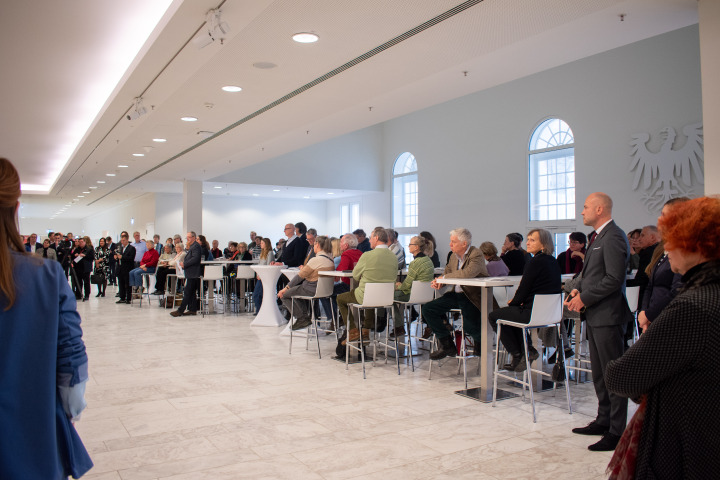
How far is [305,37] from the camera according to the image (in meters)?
4.76

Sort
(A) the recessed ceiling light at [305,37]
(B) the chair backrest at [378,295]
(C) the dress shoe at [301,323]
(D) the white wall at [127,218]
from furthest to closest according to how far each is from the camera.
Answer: (D) the white wall at [127,218], (C) the dress shoe at [301,323], (B) the chair backrest at [378,295], (A) the recessed ceiling light at [305,37]

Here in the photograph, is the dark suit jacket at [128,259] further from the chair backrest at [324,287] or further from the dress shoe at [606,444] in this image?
the dress shoe at [606,444]

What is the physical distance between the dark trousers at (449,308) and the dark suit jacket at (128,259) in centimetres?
829

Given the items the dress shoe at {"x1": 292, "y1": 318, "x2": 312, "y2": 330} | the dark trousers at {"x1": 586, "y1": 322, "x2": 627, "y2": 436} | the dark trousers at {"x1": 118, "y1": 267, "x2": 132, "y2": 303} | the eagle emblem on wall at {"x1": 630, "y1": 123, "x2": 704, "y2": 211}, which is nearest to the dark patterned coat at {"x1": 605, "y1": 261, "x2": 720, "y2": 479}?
the dark trousers at {"x1": 586, "y1": 322, "x2": 627, "y2": 436}

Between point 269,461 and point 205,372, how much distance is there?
2516mm

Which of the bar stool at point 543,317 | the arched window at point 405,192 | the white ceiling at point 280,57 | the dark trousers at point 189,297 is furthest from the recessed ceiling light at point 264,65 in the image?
the arched window at point 405,192

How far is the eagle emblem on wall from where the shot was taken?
9.21 m

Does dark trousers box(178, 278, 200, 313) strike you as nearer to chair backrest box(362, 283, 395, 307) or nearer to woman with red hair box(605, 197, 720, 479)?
chair backrest box(362, 283, 395, 307)

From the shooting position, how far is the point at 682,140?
371 inches

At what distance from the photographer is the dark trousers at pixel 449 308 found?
216 inches

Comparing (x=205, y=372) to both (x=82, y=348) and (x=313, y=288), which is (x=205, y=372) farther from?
(x=82, y=348)

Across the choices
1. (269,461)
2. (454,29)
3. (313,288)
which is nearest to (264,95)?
(313,288)

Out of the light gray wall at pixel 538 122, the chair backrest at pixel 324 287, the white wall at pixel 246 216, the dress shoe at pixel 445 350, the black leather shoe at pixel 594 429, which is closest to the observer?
the black leather shoe at pixel 594 429

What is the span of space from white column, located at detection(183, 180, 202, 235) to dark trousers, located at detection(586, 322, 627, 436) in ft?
38.6
